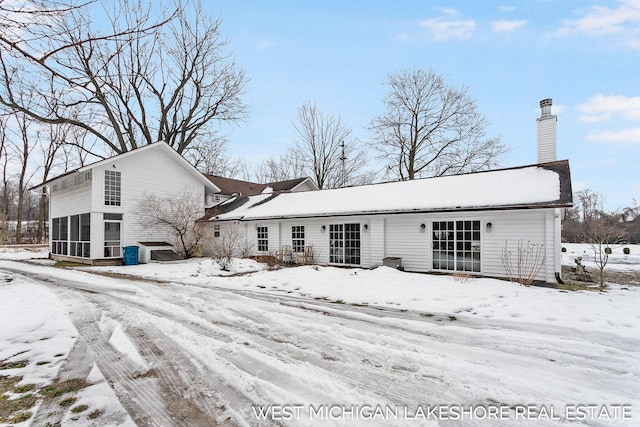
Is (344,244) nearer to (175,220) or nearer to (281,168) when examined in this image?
(175,220)

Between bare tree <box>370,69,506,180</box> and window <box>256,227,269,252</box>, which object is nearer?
window <box>256,227,269,252</box>

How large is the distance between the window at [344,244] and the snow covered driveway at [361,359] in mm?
5878

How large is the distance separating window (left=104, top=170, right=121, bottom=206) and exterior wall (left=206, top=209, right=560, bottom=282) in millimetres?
7868

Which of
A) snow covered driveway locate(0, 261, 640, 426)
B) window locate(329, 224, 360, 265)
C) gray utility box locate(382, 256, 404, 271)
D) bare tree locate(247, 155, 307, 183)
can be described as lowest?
snow covered driveway locate(0, 261, 640, 426)

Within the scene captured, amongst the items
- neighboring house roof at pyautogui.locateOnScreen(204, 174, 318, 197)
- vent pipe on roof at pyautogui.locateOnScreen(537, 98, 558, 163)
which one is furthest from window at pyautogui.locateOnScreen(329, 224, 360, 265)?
neighboring house roof at pyautogui.locateOnScreen(204, 174, 318, 197)

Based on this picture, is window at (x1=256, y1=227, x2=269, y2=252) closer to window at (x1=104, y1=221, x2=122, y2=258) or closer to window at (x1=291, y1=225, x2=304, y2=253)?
window at (x1=291, y1=225, x2=304, y2=253)

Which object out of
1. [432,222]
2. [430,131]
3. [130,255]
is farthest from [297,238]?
[430,131]

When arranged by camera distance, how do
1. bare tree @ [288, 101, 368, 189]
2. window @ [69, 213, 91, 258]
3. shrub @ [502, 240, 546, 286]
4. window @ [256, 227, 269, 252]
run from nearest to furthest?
shrub @ [502, 240, 546, 286]
window @ [69, 213, 91, 258]
window @ [256, 227, 269, 252]
bare tree @ [288, 101, 368, 189]

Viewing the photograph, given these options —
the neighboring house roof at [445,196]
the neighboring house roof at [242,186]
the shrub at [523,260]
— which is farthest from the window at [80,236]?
the shrub at [523,260]

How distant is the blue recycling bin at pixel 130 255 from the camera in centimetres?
1556

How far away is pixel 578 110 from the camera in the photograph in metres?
14.9

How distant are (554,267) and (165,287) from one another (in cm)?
1143

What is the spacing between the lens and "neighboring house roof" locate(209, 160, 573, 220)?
33.0 ft

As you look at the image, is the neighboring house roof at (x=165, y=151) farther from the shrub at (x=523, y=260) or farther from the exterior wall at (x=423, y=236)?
the shrub at (x=523, y=260)
